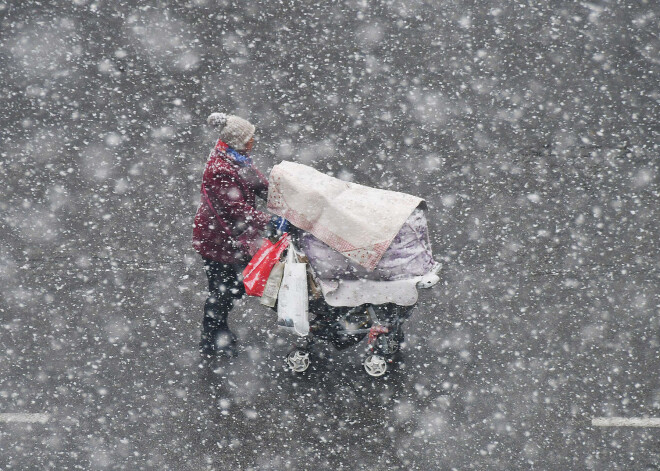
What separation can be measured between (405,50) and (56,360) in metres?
4.57

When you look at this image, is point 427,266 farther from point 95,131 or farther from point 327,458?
point 95,131

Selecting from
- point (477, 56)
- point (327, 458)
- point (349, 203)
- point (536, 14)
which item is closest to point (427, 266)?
point (349, 203)

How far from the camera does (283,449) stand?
475 cm

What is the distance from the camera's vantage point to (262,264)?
166 inches

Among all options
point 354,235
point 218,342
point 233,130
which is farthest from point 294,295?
point 218,342

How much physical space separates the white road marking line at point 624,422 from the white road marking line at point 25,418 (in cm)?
419

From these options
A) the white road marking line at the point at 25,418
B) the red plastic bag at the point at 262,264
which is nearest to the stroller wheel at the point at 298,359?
the red plastic bag at the point at 262,264

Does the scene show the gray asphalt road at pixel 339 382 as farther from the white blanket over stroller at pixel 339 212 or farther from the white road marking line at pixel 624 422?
the white blanket over stroller at pixel 339 212

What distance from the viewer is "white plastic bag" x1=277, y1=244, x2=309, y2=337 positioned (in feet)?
13.5

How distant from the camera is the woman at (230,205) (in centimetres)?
423

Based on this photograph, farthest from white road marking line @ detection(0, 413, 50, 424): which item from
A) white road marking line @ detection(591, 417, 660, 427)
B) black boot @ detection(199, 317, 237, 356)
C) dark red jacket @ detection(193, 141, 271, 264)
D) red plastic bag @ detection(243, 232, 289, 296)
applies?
white road marking line @ detection(591, 417, 660, 427)

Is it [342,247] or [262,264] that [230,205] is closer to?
[262,264]

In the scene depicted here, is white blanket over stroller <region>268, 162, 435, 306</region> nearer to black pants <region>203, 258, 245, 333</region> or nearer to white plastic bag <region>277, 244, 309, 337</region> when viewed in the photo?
white plastic bag <region>277, 244, 309, 337</region>

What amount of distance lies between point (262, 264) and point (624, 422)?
3026 mm
